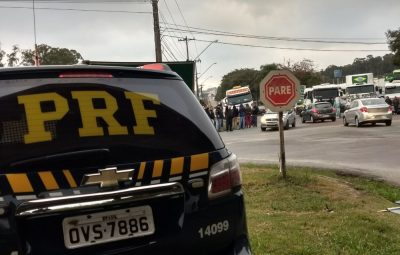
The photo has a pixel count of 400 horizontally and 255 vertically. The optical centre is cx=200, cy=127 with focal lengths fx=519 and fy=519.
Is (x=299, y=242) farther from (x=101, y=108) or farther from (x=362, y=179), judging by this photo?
(x=362, y=179)

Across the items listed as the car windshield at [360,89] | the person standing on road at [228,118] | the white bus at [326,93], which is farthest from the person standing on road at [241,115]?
the car windshield at [360,89]

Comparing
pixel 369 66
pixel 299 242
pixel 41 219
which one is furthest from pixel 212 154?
pixel 369 66

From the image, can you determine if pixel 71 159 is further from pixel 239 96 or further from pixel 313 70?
pixel 313 70

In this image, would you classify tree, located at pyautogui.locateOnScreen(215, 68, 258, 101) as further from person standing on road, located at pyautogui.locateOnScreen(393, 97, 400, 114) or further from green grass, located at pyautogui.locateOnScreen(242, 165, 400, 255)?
green grass, located at pyautogui.locateOnScreen(242, 165, 400, 255)

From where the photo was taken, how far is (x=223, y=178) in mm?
2965

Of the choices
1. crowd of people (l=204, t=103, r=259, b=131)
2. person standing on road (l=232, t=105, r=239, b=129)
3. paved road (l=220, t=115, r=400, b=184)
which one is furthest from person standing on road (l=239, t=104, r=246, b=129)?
paved road (l=220, t=115, r=400, b=184)

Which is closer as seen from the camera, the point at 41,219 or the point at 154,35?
the point at 41,219

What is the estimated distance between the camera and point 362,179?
10703mm

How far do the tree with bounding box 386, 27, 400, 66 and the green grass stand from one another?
2753 inches

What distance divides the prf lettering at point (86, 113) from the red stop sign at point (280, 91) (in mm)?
7097

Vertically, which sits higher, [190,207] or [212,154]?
[212,154]

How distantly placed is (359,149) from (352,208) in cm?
933

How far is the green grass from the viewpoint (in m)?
5.34

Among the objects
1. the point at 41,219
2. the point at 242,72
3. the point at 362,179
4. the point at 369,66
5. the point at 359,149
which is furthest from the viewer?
the point at 242,72
